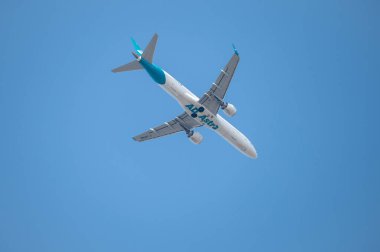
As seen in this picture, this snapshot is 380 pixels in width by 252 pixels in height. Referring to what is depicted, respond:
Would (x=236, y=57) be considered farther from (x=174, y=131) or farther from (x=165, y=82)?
(x=174, y=131)

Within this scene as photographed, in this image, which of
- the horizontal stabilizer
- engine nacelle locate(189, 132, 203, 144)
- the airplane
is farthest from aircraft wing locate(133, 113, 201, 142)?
the horizontal stabilizer

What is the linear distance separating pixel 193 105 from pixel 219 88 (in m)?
3.77

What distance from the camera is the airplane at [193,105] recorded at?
5523 centimetres

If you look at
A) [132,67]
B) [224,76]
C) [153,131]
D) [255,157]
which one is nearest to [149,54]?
[132,67]

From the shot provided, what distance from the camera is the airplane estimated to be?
55.2 m

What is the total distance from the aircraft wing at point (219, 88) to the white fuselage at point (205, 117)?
2.54ft

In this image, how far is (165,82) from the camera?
57156mm

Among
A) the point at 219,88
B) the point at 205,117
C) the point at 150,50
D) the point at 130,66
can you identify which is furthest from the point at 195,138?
the point at 150,50

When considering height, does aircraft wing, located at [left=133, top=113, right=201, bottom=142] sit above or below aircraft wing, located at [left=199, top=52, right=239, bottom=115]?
below

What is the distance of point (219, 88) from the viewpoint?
57312 mm

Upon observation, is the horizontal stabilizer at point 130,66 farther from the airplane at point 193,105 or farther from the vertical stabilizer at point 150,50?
the vertical stabilizer at point 150,50

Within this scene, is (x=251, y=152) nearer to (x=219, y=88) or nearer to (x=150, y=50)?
(x=219, y=88)

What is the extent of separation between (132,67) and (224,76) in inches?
401

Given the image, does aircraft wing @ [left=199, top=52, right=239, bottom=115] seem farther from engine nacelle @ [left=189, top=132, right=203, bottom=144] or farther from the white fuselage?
engine nacelle @ [left=189, top=132, right=203, bottom=144]
